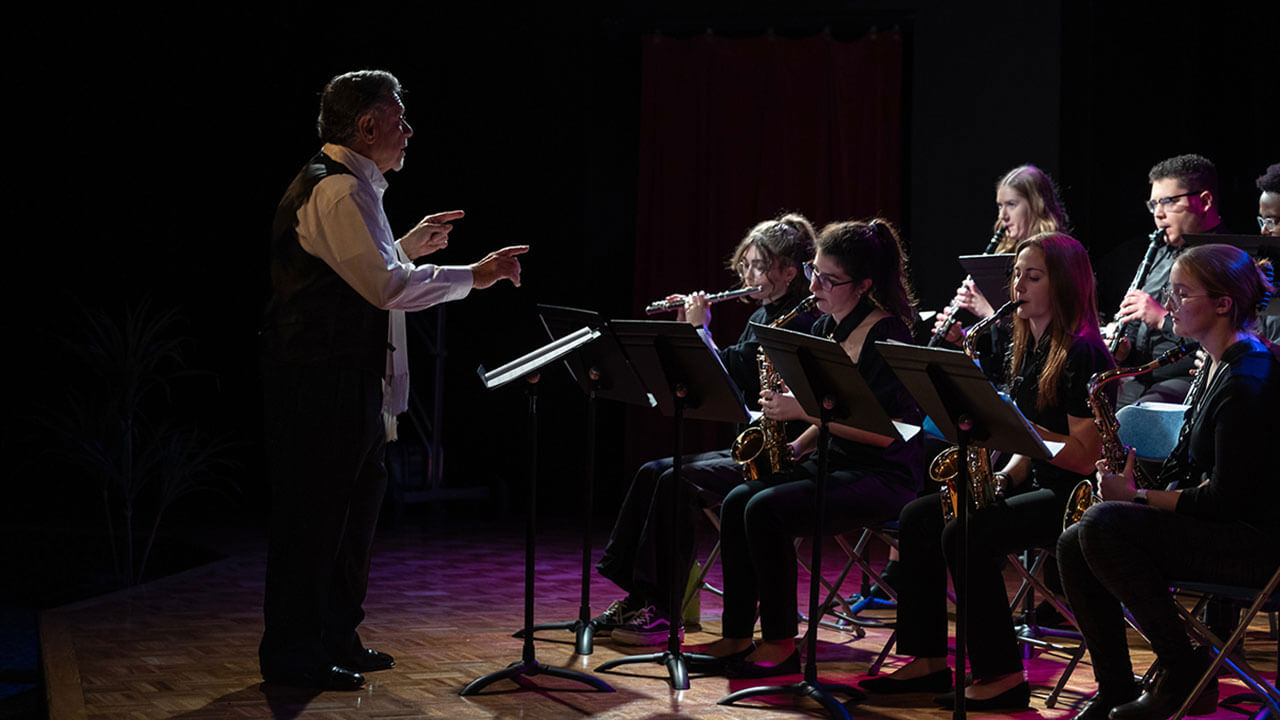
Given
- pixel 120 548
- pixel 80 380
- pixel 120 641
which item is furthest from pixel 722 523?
pixel 80 380

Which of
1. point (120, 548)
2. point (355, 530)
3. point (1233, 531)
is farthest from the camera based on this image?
point (120, 548)

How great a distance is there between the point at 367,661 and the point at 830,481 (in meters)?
1.40

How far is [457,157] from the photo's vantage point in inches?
286

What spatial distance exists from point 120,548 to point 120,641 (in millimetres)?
2282

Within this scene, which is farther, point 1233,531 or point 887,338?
point 887,338

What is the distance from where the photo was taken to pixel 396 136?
11.4 ft

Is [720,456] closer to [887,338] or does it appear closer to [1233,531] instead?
[887,338]

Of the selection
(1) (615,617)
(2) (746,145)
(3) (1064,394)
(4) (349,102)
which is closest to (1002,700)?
(3) (1064,394)

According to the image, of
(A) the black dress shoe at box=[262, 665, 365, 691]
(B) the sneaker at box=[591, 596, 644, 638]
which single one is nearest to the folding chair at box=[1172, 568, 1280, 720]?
(B) the sneaker at box=[591, 596, 644, 638]

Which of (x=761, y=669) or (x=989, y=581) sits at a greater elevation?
(x=989, y=581)

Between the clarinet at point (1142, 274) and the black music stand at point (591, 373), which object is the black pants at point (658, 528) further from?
the clarinet at point (1142, 274)

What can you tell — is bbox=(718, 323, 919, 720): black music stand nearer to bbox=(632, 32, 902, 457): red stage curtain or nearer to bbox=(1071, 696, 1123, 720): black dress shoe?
bbox=(1071, 696, 1123, 720): black dress shoe

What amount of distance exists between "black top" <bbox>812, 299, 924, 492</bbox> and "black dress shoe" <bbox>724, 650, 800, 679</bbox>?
0.53m

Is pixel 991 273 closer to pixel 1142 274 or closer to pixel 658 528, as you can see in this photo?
pixel 1142 274
